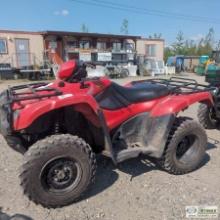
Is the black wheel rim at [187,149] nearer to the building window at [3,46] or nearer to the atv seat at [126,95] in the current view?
the atv seat at [126,95]

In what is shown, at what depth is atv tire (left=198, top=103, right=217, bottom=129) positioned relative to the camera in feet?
18.6

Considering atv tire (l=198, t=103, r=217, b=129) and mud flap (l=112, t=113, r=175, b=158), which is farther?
atv tire (l=198, t=103, r=217, b=129)

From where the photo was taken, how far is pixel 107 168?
3984mm

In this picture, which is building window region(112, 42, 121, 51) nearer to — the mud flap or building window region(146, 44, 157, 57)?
building window region(146, 44, 157, 57)

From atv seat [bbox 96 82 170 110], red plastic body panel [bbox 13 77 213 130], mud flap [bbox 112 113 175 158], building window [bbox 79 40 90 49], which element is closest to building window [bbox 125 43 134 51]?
building window [bbox 79 40 90 49]

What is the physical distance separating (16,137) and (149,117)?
5.52 feet

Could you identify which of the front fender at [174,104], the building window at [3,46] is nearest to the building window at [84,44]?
the building window at [3,46]

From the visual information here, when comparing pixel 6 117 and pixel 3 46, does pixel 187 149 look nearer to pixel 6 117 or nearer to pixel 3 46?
pixel 6 117

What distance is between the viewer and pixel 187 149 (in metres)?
3.94

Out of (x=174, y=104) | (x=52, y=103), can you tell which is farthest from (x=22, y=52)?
(x=52, y=103)

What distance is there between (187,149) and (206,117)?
206 centimetres

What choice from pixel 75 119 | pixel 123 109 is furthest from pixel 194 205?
pixel 75 119

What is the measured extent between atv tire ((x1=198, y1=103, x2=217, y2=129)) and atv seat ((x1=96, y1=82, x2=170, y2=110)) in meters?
2.09

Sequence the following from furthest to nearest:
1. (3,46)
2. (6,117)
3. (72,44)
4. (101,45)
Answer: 1. (101,45)
2. (72,44)
3. (3,46)
4. (6,117)
